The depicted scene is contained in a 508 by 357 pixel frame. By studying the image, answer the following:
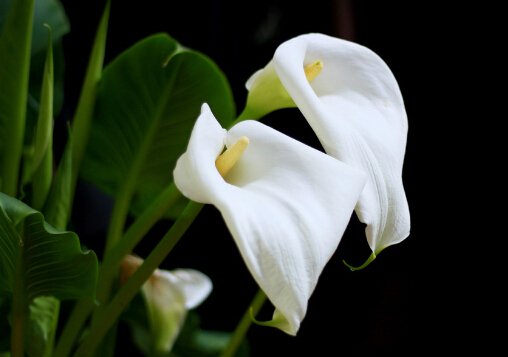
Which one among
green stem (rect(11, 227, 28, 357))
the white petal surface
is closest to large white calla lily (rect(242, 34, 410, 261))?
the white petal surface

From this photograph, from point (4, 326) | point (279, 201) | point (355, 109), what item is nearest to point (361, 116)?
point (355, 109)

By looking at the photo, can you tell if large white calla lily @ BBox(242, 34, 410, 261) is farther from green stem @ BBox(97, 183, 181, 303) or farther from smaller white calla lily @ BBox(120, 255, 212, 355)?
smaller white calla lily @ BBox(120, 255, 212, 355)

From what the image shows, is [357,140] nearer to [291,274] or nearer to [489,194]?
[291,274]

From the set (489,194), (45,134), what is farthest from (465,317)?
(45,134)

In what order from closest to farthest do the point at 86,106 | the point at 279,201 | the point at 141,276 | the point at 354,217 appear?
1. the point at 279,201
2. the point at 141,276
3. the point at 86,106
4. the point at 354,217

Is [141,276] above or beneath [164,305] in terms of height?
above

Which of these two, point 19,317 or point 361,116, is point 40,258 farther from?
point 361,116
